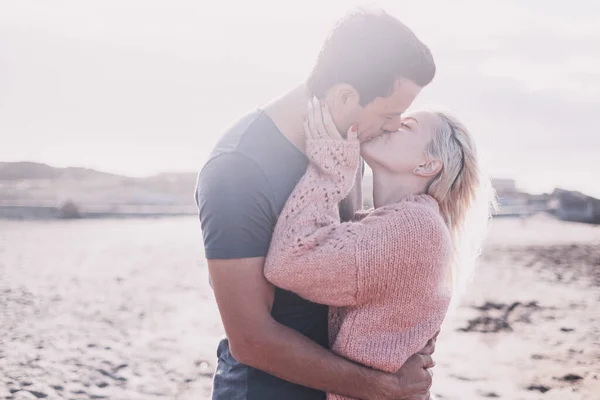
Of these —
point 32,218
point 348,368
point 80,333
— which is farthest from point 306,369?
point 32,218

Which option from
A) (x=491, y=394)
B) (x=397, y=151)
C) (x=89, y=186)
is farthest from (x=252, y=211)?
(x=89, y=186)

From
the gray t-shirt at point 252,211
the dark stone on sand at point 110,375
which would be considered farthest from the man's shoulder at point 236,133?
the dark stone on sand at point 110,375

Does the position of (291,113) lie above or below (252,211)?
above

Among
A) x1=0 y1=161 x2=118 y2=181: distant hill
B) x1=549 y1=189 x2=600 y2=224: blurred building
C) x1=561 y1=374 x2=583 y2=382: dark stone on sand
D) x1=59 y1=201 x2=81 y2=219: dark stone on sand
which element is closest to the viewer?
x1=561 y1=374 x2=583 y2=382: dark stone on sand

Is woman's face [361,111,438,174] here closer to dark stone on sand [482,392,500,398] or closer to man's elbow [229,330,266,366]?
man's elbow [229,330,266,366]

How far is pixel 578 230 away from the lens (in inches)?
892

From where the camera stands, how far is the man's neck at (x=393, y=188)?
268cm

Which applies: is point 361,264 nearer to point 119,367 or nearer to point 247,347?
point 247,347

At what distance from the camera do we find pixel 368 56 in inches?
92.1

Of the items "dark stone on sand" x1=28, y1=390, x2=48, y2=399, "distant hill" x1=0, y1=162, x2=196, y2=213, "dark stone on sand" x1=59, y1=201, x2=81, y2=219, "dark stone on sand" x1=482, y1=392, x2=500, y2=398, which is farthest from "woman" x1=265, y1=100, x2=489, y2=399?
"distant hill" x1=0, y1=162, x2=196, y2=213

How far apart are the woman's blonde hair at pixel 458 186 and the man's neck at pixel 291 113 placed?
1.76 feet

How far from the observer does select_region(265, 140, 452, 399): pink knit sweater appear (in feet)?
7.36

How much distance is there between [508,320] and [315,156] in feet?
22.7

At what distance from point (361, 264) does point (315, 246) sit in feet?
0.50
